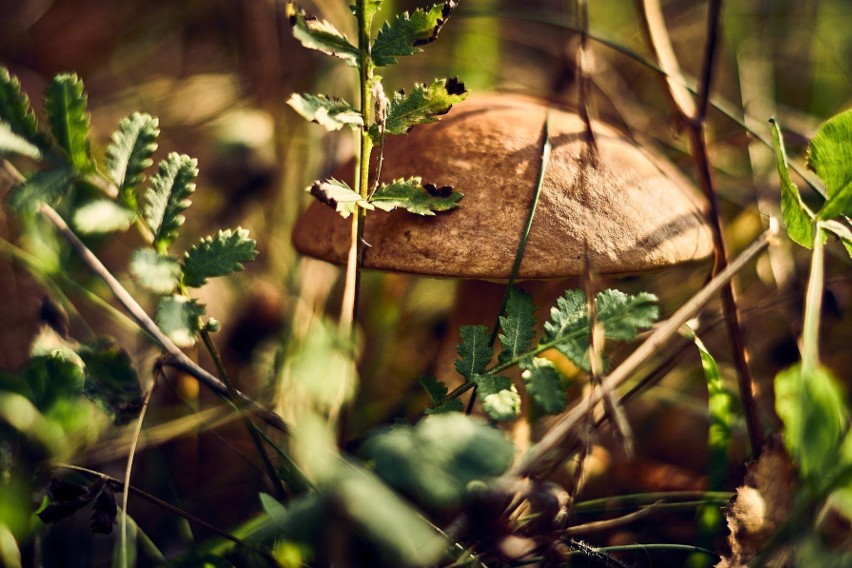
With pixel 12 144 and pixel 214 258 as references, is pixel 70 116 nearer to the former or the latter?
pixel 12 144

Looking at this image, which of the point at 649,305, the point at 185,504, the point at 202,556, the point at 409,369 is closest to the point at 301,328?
the point at 409,369

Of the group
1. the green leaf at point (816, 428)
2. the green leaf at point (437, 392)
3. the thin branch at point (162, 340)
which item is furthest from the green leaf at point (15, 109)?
the green leaf at point (816, 428)

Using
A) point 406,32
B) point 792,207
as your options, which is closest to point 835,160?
point 792,207

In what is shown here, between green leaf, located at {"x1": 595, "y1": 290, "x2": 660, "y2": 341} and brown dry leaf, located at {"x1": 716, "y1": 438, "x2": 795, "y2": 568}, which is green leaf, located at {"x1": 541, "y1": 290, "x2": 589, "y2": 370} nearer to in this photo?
green leaf, located at {"x1": 595, "y1": 290, "x2": 660, "y2": 341}

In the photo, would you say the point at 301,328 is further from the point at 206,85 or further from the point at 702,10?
the point at 702,10

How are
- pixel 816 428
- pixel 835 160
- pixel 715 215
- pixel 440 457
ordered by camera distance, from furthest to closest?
pixel 715 215
pixel 835 160
pixel 816 428
pixel 440 457

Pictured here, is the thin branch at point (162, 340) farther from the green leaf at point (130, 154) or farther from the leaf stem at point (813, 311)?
the leaf stem at point (813, 311)

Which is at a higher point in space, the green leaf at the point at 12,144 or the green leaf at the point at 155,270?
the green leaf at the point at 12,144
